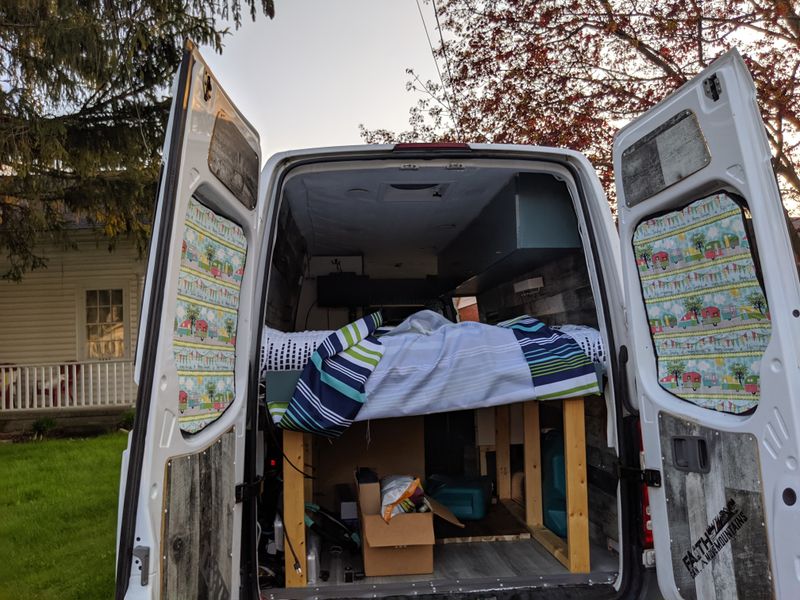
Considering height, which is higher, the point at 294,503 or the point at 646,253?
the point at 646,253

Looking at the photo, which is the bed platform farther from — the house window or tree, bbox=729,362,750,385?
the house window

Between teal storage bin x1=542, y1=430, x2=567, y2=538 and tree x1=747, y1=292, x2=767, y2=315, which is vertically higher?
tree x1=747, y1=292, x2=767, y2=315

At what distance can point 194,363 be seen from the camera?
6.26ft

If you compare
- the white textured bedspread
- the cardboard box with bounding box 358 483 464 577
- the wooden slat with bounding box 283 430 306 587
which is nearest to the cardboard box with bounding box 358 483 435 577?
the cardboard box with bounding box 358 483 464 577

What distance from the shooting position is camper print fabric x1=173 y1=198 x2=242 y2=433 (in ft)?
6.01

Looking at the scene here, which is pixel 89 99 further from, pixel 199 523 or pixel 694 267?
pixel 694 267

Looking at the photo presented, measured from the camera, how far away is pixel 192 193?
182 cm

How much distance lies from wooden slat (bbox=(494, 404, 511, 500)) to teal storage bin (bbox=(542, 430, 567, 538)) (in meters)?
0.62

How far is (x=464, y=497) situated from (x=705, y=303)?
2.46 meters

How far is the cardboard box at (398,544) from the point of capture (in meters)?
2.98

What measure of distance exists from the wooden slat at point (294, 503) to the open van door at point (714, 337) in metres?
1.40

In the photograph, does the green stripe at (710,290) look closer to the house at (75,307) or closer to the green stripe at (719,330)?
the green stripe at (719,330)

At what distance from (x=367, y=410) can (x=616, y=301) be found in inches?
44.7

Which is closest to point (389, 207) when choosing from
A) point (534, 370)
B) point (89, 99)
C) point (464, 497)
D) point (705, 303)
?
point (534, 370)
